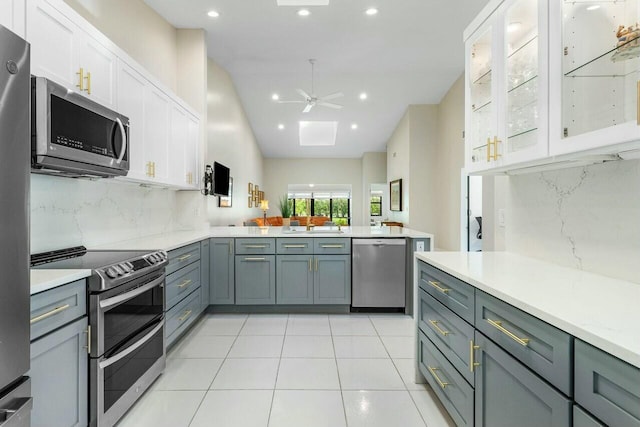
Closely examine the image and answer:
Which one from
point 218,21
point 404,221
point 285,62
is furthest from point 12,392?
point 404,221

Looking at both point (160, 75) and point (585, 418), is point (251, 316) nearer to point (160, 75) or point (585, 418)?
point (160, 75)

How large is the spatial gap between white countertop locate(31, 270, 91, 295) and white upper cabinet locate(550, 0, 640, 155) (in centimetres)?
211

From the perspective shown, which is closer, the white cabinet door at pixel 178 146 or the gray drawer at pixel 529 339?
the gray drawer at pixel 529 339

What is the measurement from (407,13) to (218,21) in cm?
229

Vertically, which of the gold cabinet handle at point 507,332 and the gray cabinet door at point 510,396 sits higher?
the gold cabinet handle at point 507,332

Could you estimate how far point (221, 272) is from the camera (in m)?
3.62

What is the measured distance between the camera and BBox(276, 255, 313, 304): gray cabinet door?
3.64 meters

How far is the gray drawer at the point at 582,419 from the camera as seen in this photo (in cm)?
83

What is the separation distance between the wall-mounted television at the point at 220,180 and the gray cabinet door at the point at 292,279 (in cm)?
161

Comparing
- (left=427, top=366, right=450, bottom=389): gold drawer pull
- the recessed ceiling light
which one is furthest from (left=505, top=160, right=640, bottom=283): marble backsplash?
(left=427, top=366, right=450, bottom=389): gold drawer pull

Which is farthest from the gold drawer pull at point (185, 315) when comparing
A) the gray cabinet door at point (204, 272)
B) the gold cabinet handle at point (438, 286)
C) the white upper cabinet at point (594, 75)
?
the white upper cabinet at point (594, 75)

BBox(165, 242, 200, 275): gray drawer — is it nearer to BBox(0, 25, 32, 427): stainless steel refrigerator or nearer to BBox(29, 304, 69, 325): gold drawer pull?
BBox(29, 304, 69, 325): gold drawer pull

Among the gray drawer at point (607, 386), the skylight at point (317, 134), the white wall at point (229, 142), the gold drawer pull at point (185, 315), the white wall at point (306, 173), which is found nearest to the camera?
the gray drawer at point (607, 386)

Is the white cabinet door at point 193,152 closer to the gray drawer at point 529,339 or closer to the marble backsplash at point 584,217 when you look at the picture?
the marble backsplash at point 584,217
